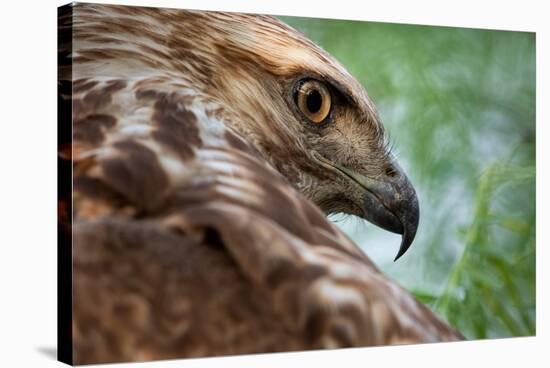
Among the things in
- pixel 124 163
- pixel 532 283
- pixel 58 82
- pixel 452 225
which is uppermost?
pixel 58 82

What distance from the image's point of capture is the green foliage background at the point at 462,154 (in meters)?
3.89

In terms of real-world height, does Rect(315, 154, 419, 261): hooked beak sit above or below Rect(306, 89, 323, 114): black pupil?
below

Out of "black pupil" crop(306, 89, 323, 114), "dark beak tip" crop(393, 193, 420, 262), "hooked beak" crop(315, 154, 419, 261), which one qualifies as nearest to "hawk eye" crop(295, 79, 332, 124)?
"black pupil" crop(306, 89, 323, 114)

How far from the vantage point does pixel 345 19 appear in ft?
12.4

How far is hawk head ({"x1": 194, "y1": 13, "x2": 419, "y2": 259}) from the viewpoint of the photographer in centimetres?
335

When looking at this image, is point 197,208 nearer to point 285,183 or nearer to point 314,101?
point 285,183

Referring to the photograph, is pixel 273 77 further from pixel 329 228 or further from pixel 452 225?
pixel 452 225

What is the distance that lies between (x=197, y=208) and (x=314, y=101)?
3.08 ft

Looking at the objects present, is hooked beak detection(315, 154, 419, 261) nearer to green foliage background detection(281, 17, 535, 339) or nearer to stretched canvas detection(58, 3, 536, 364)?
stretched canvas detection(58, 3, 536, 364)

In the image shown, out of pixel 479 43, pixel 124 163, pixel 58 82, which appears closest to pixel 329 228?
pixel 124 163

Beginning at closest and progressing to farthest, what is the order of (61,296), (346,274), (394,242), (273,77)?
1. (346,274)
2. (61,296)
3. (273,77)
4. (394,242)

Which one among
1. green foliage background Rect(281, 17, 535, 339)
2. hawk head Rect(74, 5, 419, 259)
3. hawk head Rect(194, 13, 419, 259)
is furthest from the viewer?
green foliage background Rect(281, 17, 535, 339)

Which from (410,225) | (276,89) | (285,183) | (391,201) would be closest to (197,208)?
(285,183)

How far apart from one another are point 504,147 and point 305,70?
109 cm
